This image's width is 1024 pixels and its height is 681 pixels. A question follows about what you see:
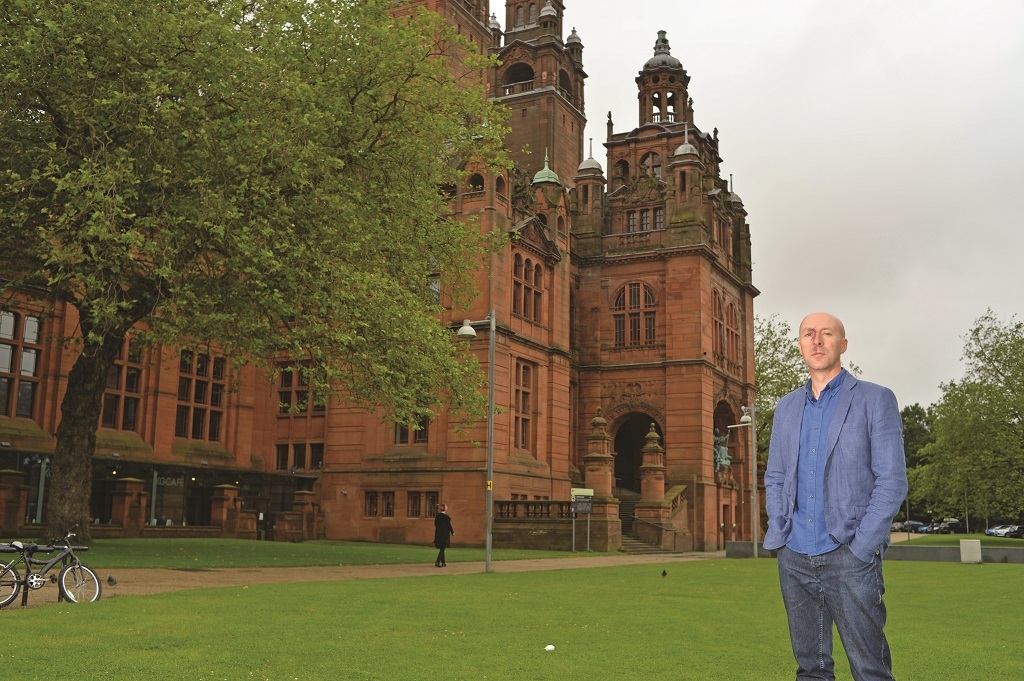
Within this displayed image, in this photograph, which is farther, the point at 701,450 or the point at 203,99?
the point at 701,450

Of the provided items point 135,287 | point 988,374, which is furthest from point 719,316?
point 135,287

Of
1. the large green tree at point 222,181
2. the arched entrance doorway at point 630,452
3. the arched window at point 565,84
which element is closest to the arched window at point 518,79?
the arched window at point 565,84

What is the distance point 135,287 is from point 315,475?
21862 millimetres

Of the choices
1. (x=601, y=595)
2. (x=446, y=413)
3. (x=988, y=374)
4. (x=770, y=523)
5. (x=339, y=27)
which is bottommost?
(x=601, y=595)

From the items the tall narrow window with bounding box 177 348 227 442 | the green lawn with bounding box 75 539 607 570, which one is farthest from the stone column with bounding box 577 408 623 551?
the tall narrow window with bounding box 177 348 227 442

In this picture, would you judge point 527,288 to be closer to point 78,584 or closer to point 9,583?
point 78,584

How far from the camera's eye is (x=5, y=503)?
29.0 meters

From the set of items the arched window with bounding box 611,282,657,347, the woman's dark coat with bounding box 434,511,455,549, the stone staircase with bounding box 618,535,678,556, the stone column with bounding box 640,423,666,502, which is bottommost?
the stone staircase with bounding box 618,535,678,556

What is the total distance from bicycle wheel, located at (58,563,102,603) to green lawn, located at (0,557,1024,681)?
0.83 feet

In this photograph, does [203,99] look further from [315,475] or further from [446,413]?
[315,475]

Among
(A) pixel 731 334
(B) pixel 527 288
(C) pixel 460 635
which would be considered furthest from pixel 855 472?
(A) pixel 731 334

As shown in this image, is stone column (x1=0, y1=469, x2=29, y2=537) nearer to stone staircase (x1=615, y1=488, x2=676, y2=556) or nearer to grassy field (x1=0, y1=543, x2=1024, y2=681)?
grassy field (x1=0, y1=543, x2=1024, y2=681)

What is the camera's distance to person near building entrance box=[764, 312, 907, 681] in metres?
5.05

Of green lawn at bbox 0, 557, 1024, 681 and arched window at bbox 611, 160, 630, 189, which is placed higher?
arched window at bbox 611, 160, 630, 189
